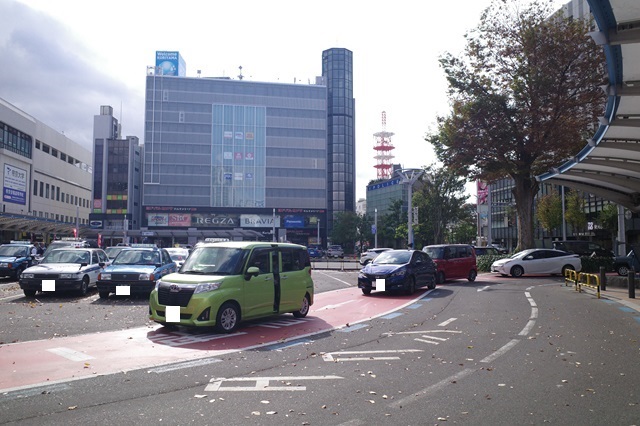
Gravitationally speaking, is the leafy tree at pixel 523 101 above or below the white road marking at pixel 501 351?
above

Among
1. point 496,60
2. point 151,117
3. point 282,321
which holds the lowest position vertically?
point 282,321

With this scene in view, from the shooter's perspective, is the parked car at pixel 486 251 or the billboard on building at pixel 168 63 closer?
the parked car at pixel 486 251

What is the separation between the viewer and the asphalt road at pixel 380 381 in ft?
17.3

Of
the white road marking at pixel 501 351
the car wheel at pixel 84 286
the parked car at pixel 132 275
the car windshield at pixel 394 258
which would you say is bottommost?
the white road marking at pixel 501 351

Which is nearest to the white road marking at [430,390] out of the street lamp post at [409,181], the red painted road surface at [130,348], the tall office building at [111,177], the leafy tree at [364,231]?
the red painted road surface at [130,348]

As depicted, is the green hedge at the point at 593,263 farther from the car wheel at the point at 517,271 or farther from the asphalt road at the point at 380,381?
the asphalt road at the point at 380,381

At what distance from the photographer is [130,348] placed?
8727 millimetres

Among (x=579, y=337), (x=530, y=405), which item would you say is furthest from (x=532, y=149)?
(x=530, y=405)

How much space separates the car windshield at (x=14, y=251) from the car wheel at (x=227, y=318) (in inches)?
718

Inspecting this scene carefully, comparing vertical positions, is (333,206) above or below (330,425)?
above

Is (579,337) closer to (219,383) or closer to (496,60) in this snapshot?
(219,383)

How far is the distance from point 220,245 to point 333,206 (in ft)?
332

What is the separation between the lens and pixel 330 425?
4.95 metres

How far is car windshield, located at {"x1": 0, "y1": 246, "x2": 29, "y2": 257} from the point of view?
77.8 feet
